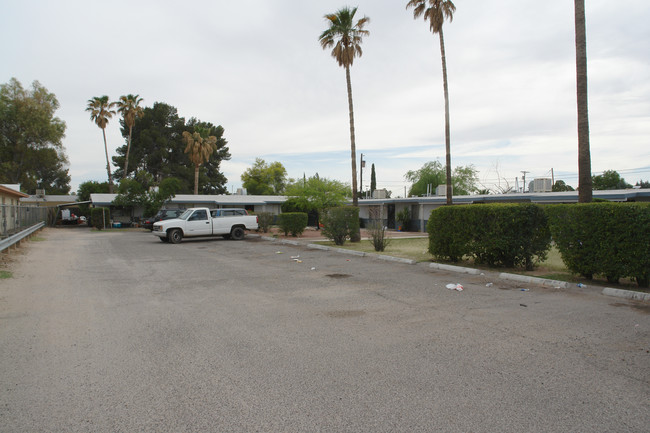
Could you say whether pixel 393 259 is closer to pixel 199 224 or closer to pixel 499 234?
pixel 499 234

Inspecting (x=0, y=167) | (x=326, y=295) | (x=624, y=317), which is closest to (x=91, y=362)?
(x=326, y=295)

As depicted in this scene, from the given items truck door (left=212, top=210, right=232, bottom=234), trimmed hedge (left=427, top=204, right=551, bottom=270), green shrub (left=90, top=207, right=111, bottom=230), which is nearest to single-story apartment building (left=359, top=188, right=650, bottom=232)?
trimmed hedge (left=427, top=204, right=551, bottom=270)

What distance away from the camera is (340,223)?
778 inches

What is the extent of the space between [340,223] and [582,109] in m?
11.0

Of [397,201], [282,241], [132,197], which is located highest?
[132,197]

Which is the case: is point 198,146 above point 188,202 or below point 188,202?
above

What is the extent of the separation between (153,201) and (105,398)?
36644 mm

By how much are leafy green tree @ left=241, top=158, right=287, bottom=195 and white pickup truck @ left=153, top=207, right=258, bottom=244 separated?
4350 centimetres

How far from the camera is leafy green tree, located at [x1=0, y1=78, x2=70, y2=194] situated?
147 feet

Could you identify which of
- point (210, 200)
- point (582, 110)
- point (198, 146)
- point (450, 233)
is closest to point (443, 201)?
point (450, 233)

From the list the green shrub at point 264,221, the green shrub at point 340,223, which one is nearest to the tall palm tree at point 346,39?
the green shrub at point 340,223

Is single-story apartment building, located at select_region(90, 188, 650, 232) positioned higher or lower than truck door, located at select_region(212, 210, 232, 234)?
higher

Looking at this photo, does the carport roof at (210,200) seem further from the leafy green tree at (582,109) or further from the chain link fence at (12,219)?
the leafy green tree at (582,109)

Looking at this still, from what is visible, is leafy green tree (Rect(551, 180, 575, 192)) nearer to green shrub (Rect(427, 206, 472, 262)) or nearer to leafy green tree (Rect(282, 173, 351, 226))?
leafy green tree (Rect(282, 173, 351, 226))
